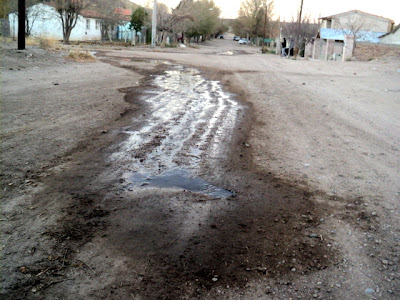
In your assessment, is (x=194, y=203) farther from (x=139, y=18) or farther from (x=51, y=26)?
(x=139, y=18)

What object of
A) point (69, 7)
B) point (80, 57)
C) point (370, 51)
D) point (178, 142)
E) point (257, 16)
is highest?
point (257, 16)

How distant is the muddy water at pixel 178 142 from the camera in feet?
17.0

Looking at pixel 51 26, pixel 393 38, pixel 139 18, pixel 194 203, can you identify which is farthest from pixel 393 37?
pixel 194 203

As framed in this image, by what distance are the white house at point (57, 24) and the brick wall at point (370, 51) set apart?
3292 cm

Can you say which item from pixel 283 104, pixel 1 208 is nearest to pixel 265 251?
pixel 1 208

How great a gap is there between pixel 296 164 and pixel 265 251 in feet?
8.64

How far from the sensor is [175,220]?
13.4 ft

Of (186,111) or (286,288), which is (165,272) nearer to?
(286,288)

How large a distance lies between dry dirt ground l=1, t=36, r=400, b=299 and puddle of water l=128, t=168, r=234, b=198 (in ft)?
0.08

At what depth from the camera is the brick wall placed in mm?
36406

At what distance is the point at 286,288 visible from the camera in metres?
3.08

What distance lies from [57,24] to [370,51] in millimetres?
38586

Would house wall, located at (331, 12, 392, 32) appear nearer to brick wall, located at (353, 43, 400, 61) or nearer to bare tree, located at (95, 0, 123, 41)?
brick wall, located at (353, 43, 400, 61)

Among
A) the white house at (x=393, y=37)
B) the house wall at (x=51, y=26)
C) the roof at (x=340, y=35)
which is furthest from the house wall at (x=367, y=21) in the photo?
the house wall at (x=51, y=26)
